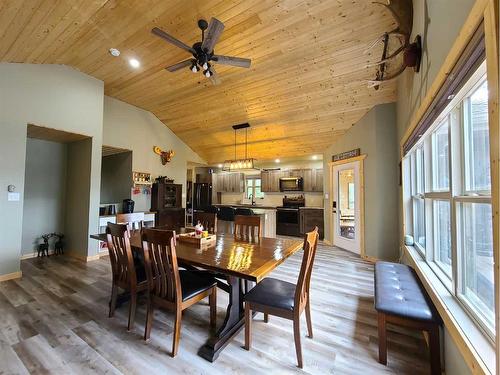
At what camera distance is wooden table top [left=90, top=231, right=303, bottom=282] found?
1.66 metres

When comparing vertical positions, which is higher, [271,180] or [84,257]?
[271,180]

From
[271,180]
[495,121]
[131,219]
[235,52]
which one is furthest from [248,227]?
[271,180]

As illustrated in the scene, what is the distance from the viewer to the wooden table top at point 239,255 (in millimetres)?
1659

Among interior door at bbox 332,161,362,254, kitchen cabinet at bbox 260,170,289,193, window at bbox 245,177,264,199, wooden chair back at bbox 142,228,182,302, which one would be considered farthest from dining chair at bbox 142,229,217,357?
window at bbox 245,177,264,199

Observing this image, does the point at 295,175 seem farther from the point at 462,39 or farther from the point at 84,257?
the point at 462,39

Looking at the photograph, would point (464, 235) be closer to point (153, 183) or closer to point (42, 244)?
point (153, 183)

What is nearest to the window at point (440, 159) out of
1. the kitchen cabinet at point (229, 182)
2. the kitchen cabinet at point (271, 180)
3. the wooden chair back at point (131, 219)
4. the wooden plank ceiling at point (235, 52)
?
the wooden plank ceiling at point (235, 52)

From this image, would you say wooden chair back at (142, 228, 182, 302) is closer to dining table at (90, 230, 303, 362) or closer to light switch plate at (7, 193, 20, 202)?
dining table at (90, 230, 303, 362)

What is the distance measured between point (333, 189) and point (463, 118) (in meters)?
4.02

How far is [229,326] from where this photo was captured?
201cm

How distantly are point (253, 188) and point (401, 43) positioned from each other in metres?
6.32

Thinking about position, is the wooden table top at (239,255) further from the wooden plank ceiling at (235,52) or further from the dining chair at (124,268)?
the wooden plank ceiling at (235,52)

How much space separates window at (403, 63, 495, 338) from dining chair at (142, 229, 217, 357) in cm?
190

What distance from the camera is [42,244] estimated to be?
4441 millimetres
